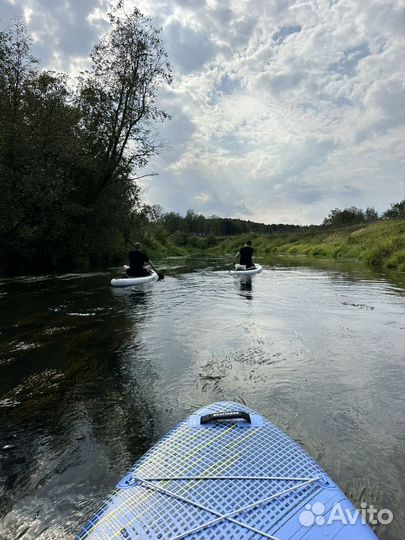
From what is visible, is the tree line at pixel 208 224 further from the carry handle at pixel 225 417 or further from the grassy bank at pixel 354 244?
the carry handle at pixel 225 417

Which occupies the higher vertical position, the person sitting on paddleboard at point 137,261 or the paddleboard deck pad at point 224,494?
the person sitting on paddleboard at point 137,261

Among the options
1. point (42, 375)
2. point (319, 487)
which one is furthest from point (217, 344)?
point (319, 487)

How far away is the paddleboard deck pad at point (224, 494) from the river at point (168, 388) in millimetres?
729

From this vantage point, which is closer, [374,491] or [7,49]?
[374,491]

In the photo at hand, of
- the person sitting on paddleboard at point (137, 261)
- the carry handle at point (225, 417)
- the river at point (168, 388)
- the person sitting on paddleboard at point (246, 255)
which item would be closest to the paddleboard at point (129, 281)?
the person sitting on paddleboard at point (137, 261)

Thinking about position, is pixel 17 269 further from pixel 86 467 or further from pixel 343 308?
pixel 86 467

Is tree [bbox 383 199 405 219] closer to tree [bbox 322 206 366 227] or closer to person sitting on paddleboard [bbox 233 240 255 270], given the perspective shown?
tree [bbox 322 206 366 227]

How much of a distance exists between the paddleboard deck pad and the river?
0.73m

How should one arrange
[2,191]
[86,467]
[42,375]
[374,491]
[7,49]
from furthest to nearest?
[7,49], [2,191], [42,375], [86,467], [374,491]

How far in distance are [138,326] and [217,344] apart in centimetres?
241

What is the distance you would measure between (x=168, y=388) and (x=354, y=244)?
→ 36.2 meters

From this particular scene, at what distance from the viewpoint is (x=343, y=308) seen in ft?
36.8

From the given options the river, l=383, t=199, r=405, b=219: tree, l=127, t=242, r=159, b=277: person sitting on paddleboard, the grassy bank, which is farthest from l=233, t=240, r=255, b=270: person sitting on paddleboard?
l=383, t=199, r=405, b=219: tree

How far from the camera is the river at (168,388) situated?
3.27 meters
